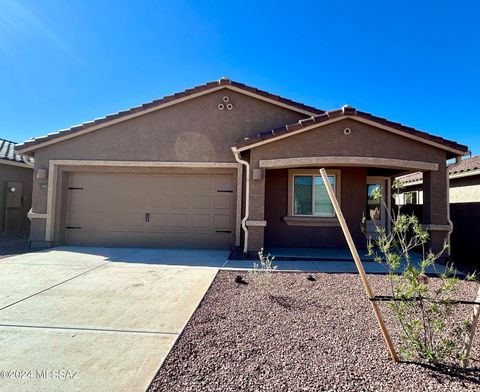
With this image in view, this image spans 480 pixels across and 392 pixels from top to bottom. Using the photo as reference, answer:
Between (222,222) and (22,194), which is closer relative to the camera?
(222,222)

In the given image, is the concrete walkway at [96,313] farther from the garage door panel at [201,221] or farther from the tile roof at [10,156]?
the tile roof at [10,156]

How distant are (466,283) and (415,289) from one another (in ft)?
13.7

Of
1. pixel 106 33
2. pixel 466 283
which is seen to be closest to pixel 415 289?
pixel 466 283

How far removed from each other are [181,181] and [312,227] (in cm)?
459

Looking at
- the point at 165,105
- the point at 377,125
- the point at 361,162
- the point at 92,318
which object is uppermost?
the point at 165,105

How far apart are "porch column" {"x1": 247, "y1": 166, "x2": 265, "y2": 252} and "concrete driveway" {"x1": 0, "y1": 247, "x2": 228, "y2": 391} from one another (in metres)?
1.10

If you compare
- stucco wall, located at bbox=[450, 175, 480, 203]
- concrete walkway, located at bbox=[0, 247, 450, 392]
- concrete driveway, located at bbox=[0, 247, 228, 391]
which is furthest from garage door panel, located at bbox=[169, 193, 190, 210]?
stucco wall, located at bbox=[450, 175, 480, 203]

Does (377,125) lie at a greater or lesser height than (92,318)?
greater

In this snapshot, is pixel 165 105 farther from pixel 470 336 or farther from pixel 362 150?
pixel 470 336

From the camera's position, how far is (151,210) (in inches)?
371

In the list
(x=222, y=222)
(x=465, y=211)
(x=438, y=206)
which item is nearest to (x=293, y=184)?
(x=222, y=222)

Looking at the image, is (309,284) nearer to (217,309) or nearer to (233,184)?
(217,309)

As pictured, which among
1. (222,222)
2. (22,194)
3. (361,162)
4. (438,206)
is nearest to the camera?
(361,162)

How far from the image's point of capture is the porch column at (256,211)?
776cm
